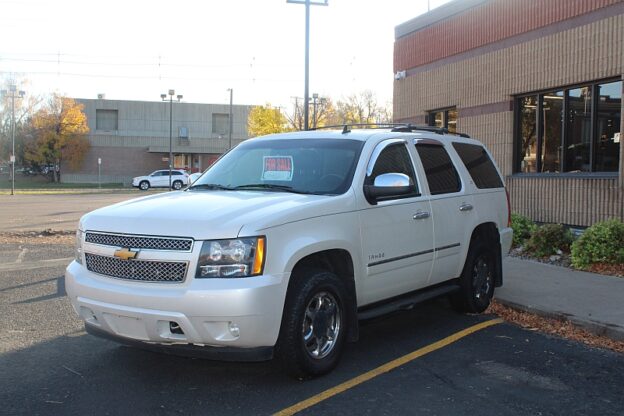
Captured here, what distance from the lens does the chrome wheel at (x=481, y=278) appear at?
6.77 m

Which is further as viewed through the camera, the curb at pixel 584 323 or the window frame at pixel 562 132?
the window frame at pixel 562 132

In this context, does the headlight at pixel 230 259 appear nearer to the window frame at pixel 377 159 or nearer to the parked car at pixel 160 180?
the window frame at pixel 377 159

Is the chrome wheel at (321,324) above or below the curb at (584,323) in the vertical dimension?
above

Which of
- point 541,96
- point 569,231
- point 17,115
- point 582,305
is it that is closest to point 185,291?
point 582,305

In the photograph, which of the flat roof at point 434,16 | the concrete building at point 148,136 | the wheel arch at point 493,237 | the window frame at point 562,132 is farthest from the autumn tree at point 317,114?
the wheel arch at point 493,237

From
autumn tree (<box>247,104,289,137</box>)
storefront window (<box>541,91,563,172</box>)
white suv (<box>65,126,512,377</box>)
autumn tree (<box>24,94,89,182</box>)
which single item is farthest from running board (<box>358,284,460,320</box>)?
autumn tree (<box>24,94,89,182</box>)

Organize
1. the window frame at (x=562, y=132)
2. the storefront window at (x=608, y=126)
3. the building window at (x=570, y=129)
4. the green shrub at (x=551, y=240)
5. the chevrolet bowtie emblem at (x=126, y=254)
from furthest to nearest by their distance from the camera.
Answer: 1. the window frame at (x=562, y=132)
2. the building window at (x=570, y=129)
3. the storefront window at (x=608, y=126)
4. the green shrub at (x=551, y=240)
5. the chevrolet bowtie emblem at (x=126, y=254)

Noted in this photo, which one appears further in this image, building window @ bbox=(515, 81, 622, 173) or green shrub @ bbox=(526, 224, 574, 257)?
building window @ bbox=(515, 81, 622, 173)

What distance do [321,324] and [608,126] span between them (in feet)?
28.0

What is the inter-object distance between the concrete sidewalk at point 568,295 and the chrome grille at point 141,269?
14.5ft

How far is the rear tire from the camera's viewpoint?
657cm

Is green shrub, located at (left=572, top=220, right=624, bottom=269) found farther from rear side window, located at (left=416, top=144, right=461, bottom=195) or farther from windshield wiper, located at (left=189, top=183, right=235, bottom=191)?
windshield wiper, located at (left=189, top=183, right=235, bottom=191)

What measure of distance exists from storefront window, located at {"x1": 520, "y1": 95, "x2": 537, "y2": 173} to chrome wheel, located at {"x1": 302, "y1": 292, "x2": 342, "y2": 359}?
9.41m

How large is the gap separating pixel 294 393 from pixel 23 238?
454 inches
